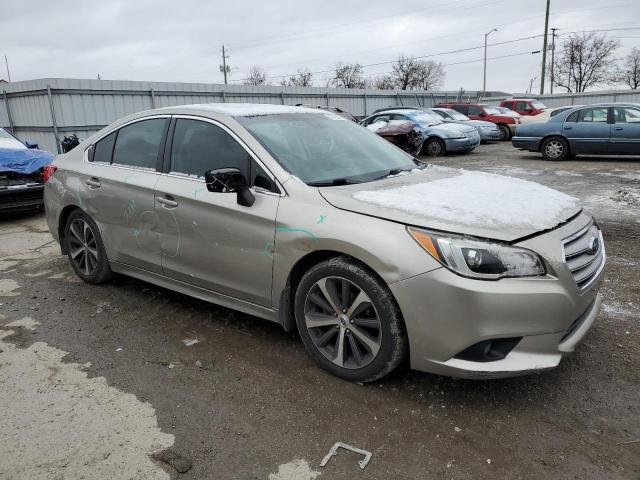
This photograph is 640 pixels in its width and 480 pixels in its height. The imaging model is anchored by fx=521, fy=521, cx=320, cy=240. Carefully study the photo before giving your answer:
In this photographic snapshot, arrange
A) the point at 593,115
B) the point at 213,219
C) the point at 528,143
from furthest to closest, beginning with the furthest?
the point at 528,143 → the point at 593,115 → the point at 213,219

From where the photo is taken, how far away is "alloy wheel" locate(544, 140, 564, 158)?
14148 mm

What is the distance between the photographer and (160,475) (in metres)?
2.45

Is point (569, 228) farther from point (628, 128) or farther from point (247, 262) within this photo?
point (628, 128)

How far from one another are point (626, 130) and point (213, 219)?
42.6 ft

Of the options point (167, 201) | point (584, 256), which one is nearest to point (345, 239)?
point (584, 256)

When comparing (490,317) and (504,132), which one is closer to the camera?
(490,317)

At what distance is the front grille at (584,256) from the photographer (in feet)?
9.18

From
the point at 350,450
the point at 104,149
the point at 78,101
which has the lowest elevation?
the point at 350,450

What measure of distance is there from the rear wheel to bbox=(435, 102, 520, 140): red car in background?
703 cm

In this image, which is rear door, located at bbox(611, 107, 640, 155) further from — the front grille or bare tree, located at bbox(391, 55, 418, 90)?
bare tree, located at bbox(391, 55, 418, 90)

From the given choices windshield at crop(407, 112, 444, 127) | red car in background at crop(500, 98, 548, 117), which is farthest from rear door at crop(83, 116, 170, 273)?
red car in background at crop(500, 98, 548, 117)

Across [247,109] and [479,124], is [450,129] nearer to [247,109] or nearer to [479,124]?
[479,124]

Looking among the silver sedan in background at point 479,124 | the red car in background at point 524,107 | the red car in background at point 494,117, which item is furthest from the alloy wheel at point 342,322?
the red car in background at point 524,107

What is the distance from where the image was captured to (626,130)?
43.0 feet
